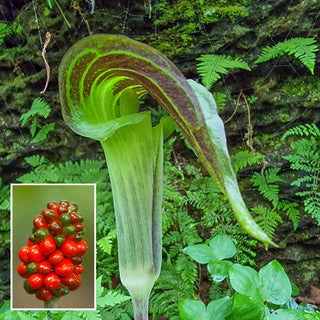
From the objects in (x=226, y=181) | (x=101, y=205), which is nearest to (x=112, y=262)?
(x=101, y=205)

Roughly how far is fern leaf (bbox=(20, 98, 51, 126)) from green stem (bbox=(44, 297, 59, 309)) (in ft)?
2.07

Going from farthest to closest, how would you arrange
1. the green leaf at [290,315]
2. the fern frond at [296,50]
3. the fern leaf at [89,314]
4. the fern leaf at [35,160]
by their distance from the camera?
1. the fern leaf at [35,160]
2. the fern frond at [296,50]
3. the fern leaf at [89,314]
4. the green leaf at [290,315]

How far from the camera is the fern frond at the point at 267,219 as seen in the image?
3.95 feet

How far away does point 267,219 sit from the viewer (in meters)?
1.22

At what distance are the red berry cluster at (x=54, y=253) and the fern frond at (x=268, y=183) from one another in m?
0.67

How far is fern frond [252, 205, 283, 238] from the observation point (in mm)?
1205

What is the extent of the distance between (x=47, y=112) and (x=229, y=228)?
0.72 meters

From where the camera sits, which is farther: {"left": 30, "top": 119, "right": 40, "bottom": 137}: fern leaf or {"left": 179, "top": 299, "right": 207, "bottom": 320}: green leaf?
{"left": 30, "top": 119, "right": 40, "bottom": 137}: fern leaf

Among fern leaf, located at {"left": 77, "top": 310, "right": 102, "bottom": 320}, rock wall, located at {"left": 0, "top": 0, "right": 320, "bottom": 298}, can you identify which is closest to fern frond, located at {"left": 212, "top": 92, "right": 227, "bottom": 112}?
rock wall, located at {"left": 0, "top": 0, "right": 320, "bottom": 298}

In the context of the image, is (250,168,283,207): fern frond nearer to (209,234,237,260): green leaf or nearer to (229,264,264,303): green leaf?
(209,234,237,260): green leaf

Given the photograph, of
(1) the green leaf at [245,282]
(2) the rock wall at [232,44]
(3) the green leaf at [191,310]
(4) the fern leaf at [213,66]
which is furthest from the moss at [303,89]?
(3) the green leaf at [191,310]

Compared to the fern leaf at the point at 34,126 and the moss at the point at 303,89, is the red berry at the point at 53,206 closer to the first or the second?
the fern leaf at the point at 34,126

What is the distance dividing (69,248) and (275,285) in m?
0.45

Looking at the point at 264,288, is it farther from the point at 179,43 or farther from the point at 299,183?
the point at 179,43
